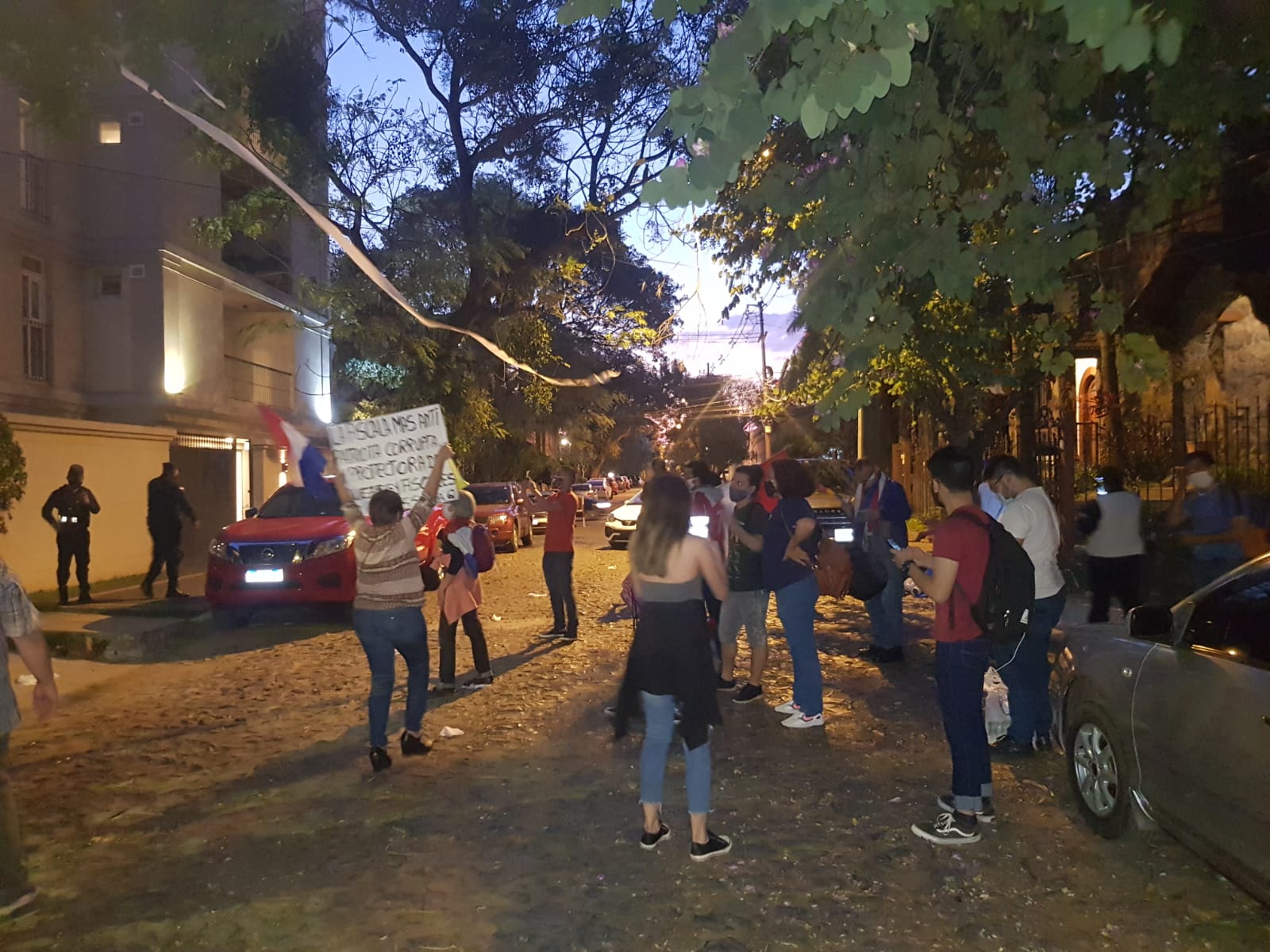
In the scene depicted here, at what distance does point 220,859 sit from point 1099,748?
13.8 ft

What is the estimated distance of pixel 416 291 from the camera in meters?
19.7

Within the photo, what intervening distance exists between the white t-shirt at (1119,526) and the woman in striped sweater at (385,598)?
5.01 m

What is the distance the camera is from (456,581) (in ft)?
26.2

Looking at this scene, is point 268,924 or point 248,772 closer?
point 268,924

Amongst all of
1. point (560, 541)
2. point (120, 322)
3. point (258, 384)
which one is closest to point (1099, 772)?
point (560, 541)

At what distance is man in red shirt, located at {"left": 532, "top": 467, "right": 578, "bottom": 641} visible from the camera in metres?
10.3

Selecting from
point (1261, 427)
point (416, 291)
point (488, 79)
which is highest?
point (488, 79)

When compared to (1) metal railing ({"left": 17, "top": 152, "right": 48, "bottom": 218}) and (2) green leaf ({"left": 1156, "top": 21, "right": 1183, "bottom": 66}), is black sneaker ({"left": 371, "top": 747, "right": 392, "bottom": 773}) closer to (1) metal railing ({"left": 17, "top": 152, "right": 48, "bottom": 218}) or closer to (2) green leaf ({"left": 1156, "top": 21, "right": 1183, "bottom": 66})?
(2) green leaf ({"left": 1156, "top": 21, "right": 1183, "bottom": 66})

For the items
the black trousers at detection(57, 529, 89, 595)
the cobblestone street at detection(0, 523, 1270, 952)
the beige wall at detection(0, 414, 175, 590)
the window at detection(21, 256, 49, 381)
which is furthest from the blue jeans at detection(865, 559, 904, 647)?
the window at detection(21, 256, 49, 381)

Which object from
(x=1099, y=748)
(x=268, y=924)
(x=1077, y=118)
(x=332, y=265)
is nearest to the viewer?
(x=268, y=924)

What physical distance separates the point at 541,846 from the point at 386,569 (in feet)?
6.19

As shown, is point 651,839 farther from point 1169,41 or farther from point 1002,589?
point 1169,41

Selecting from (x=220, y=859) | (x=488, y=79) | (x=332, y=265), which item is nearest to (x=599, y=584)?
(x=488, y=79)

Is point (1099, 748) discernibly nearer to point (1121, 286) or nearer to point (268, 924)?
point (268, 924)
